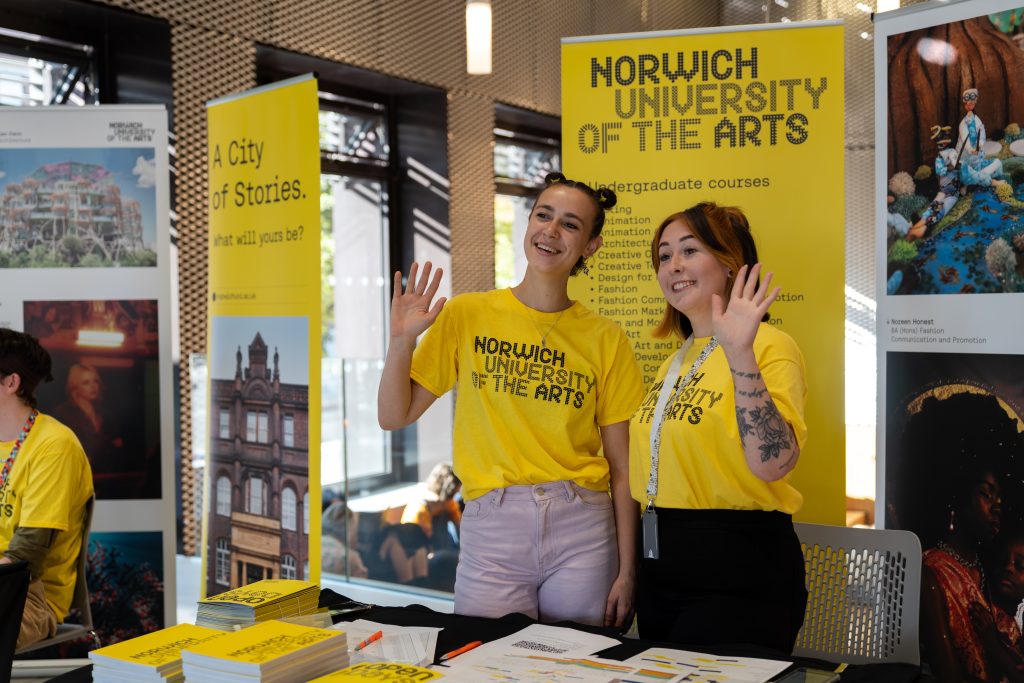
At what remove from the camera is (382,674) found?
5.36 ft

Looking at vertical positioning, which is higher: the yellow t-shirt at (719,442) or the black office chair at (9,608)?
Result: the yellow t-shirt at (719,442)

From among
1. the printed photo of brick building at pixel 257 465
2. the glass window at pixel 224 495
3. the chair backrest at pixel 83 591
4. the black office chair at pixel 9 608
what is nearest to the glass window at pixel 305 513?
the printed photo of brick building at pixel 257 465

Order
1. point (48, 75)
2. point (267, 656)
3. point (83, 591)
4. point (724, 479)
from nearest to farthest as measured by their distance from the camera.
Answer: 1. point (267, 656)
2. point (724, 479)
3. point (83, 591)
4. point (48, 75)

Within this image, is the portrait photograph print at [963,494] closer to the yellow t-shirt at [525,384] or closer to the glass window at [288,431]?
the yellow t-shirt at [525,384]

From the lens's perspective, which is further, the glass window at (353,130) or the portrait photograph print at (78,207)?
the glass window at (353,130)

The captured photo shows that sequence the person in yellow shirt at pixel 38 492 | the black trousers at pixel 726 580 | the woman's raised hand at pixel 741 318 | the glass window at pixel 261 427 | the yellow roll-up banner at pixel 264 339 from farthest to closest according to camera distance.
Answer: the glass window at pixel 261 427 < the yellow roll-up banner at pixel 264 339 < the person in yellow shirt at pixel 38 492 < the black trousers at pixel 726 580 < the woman's raised hand at pixel 741 318

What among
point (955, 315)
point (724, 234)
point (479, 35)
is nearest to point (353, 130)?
point (479, 35)

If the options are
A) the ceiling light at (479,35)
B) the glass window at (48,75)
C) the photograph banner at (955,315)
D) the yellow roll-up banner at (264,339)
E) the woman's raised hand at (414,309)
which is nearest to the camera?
the woman's raised hand at (414,309)

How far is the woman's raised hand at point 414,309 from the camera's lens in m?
Answer: 2.38

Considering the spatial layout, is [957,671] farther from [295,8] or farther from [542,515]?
[295,8]

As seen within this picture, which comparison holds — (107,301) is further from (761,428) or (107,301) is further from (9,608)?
(761,428)

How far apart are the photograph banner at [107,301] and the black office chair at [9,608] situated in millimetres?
1673

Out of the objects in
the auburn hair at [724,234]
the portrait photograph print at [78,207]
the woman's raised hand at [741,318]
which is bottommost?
the woman's raised hand at [741,318]

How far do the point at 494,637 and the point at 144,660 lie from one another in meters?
0.67
